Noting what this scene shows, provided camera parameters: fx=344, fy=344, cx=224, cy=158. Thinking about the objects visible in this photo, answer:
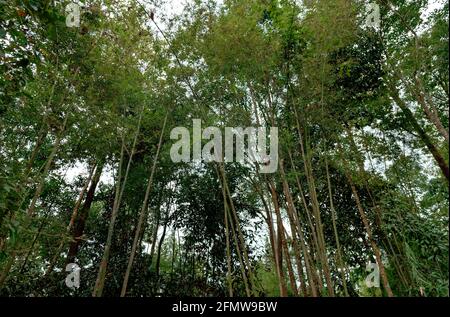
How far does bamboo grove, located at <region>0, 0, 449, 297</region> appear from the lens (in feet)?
12.8

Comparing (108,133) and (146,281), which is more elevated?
(108,133)

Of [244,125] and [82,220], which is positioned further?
[82,220]

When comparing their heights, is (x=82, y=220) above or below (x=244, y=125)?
below

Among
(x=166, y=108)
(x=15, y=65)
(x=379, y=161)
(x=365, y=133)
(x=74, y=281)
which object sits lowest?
(x=74, y=281)

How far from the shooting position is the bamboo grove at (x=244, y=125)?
3889mm

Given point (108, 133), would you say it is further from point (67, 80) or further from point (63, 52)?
point (63, 52)

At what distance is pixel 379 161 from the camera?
5.20m

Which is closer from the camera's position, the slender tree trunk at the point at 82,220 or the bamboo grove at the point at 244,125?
the bamboo grove at the point at 244,125

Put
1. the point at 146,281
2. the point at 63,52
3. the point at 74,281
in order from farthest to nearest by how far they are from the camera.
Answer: the point at 146,281, the point at 74,281, the point at 63,52

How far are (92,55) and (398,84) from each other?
13.5ft

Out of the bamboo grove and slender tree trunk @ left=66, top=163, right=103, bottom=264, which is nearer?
the bamboo grove

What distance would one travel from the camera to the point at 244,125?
16.8 ft
